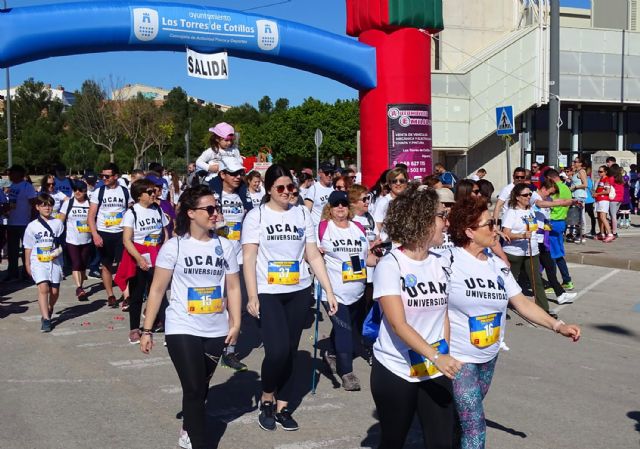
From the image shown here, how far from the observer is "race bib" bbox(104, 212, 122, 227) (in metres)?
10.1

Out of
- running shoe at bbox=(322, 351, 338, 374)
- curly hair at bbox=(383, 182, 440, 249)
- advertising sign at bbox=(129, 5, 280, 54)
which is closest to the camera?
curly hair at bbox=(383, 182, 440, 249)

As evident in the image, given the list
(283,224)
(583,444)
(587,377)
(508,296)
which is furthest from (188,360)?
(587,377)

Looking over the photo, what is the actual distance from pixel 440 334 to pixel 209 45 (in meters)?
11.9

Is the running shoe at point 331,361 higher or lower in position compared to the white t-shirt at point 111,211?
lower

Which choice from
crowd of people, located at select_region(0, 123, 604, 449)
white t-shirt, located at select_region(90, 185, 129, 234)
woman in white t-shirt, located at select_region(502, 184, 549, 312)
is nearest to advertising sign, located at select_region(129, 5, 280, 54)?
white t-shirt, located at select_region(90, 185, 129, 234)

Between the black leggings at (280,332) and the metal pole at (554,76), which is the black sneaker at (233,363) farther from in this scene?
the metal pole at (554,76)

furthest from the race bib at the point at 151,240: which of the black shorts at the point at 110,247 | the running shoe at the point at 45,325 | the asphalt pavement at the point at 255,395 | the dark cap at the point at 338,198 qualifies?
the dark cap at the point at 338,198

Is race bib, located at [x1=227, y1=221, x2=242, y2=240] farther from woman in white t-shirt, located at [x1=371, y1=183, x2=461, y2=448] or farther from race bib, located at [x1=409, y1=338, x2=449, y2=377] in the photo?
race bib, located at [x1=409, y1=338, x2=449, y2=377]

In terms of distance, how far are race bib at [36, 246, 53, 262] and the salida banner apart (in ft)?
29.7

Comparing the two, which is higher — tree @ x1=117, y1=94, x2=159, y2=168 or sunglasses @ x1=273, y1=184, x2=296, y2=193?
tree @ x1=117, y1=94, x2=159, y2=168

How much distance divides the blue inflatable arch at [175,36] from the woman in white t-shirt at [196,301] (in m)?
9.68

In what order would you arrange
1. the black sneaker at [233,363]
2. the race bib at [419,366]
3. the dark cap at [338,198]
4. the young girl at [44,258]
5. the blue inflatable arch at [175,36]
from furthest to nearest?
the blue inflatable arch at [175,36] < the young girl at [44,258] < the black sneaker at [233,363] < the dark cap at [338,198] < the race bib at [419,366]

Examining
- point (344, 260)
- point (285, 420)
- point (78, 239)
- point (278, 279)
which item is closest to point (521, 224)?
point (344, 260)

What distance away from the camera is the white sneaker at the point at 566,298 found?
10070 millimetres
